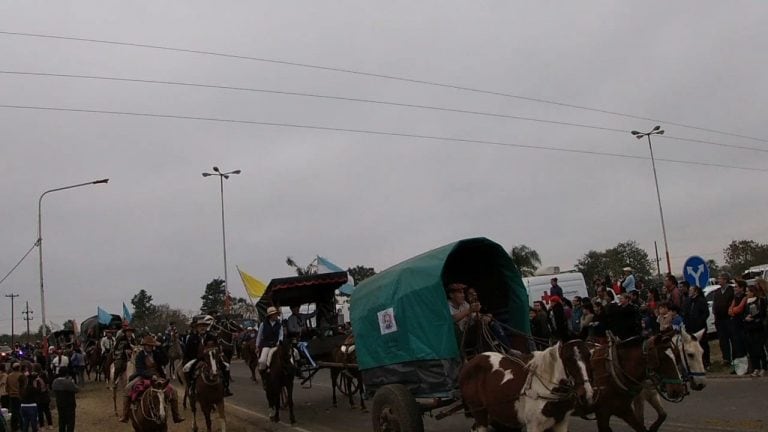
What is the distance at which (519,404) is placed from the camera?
7.32m

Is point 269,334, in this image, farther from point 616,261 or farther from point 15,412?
point 616,261

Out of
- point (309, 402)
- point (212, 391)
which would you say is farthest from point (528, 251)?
point (212, 391)

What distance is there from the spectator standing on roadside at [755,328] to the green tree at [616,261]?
178 ft

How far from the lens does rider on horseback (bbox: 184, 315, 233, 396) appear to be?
47.7 ft

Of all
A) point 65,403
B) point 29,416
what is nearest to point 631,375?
point 65,403

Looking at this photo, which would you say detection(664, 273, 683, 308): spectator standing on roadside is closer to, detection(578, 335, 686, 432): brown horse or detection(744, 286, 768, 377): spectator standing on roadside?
detection(744, 286, 768, 377): spectator standing on roadside

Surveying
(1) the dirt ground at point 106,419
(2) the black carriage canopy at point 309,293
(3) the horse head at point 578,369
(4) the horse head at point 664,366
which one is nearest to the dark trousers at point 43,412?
(1) the dirt ground at point 106,419

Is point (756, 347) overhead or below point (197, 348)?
below

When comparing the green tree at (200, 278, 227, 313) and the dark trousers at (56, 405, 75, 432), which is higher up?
the green tree at (200, 278, 227, 313)

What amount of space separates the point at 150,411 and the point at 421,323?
599 cm

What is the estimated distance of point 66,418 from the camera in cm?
1547

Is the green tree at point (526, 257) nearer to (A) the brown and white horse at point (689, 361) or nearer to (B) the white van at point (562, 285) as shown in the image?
(B) the white van at point (562, 285)

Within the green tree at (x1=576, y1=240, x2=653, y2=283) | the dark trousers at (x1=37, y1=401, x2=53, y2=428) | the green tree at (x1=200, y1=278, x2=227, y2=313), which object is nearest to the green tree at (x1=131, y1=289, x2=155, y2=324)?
the green tree at (x1=200, y1=278, x2=227, y2=313)

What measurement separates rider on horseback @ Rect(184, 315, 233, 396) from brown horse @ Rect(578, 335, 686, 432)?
8689 millimetres
